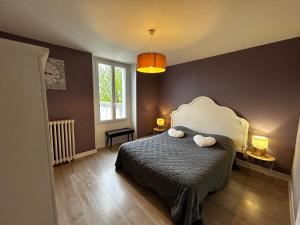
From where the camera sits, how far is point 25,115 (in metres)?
0.67

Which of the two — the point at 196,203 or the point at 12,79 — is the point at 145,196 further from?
the point at 12,79

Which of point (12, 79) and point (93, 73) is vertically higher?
point (93, 73)

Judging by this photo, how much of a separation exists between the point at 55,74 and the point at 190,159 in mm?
2834

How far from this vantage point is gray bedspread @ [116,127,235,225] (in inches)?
59.2

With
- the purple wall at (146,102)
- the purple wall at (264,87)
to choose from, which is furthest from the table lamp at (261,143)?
the purple wall at (146,102)

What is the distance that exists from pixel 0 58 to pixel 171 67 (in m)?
3.84

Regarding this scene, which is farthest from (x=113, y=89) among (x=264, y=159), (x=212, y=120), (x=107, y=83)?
(x=264, y=159)

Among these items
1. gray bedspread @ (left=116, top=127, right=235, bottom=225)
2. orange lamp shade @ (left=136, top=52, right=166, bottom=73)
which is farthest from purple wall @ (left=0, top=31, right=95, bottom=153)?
orange lamp shade @ (left=136, top=52, right=166, bottom=73)

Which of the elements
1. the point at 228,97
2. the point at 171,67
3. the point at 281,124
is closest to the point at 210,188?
the point at 281,124

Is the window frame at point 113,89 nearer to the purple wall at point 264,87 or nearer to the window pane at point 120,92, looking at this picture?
the window pane at point 120,92

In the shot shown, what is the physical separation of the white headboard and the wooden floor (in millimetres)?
709

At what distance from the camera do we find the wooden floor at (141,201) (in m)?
1.59

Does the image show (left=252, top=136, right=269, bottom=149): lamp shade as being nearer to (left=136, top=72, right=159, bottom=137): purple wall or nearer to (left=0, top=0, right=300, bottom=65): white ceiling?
(left=0, top=0, right=300, bottom=65): white ceiling

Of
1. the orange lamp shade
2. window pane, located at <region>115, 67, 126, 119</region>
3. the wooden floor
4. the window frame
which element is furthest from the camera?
window pane, located at <region>115, 67, 126, 119</region>
